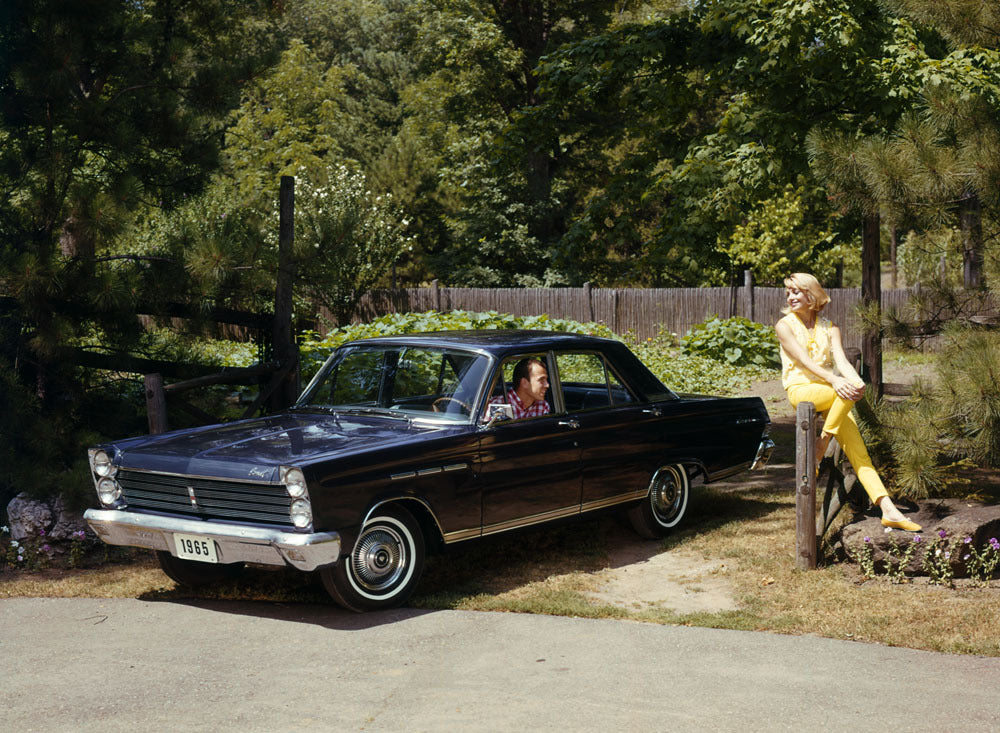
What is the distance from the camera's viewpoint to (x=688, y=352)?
2333 centimetres

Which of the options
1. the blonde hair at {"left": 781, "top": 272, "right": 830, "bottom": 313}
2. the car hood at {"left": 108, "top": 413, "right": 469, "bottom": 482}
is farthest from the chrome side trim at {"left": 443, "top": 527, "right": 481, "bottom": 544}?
the blonde hair at {"left": 781, "top": 272, "right": 830, "bottom": 313}

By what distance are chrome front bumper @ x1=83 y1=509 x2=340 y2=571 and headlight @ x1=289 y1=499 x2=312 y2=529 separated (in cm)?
8

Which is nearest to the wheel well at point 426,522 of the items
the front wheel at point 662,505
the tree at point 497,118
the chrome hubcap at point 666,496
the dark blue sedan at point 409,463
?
the dark blue sedan at point 409,463

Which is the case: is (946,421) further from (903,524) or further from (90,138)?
(90,138)

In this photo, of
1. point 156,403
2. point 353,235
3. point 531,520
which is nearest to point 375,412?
point 531,520

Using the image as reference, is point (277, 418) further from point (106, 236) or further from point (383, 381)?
point (106, 236)

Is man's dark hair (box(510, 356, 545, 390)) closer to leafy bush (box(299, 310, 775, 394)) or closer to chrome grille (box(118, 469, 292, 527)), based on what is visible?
chrome grille (box(118, 469, 292, 527))

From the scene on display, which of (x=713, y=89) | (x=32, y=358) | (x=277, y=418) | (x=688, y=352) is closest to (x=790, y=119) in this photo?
(x=713, y=89)

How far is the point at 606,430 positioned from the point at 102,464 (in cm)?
341

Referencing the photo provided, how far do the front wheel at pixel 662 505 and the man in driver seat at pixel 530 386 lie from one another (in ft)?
3.97

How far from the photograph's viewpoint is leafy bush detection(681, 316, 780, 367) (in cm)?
2253

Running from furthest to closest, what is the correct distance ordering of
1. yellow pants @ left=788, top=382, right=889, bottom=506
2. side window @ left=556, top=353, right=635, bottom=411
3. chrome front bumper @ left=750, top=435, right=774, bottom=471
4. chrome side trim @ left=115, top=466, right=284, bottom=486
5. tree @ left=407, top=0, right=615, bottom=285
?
tree @ left=407, top=0, right=615, bottom=285 → chrome front bumper @ left=750, top=435, right=774, bottom=471 → side window @ left=556, top=353, right=635, bottom=411 → yellow pants @ left=788, top=382, right=889, bottom=506 → chrome side trim @ left=115, top=466, right=284, bottom=486

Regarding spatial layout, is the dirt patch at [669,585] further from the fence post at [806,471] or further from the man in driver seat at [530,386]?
the man in driver seat at [530,386]

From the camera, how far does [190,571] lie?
7.30m
